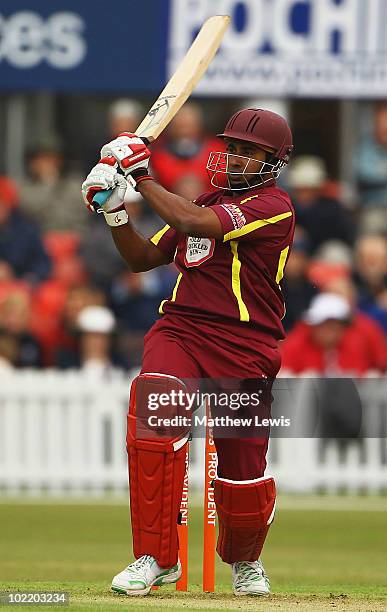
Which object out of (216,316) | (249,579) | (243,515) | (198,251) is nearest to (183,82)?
(198,251)

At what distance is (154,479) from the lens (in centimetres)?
641

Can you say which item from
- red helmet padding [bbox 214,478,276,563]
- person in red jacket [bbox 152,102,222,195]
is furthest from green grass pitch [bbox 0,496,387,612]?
person in red jacket [bbox 152,102,222,195]

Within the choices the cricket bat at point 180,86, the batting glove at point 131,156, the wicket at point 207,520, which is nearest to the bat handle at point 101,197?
the cricket bat at point 180,86

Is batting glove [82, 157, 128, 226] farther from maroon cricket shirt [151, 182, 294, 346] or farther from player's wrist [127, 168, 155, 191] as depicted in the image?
maroon cricket shirt [151, 182, 294, 346]

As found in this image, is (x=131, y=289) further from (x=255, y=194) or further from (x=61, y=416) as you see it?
(x=255, y=194)

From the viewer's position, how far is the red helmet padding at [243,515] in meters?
6.64

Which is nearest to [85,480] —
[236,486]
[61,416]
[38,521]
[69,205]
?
[61,416]

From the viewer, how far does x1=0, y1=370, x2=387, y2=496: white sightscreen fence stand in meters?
12.2

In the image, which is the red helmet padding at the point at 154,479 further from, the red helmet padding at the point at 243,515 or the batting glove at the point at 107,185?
the batting glove at the point at 107,185

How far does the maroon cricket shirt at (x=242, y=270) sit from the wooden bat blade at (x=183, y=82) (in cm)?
51

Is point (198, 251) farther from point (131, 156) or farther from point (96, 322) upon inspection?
point (96, 322)

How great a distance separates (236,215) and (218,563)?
3072 millimetres

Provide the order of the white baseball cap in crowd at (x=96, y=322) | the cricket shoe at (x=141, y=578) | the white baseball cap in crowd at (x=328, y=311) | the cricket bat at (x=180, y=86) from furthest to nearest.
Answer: the white baseball cap in crowd at (x=96, y=322) < the white baseball cap in crowd at (x=328, y=311) < the cricket bat at (x=180, y=86) < the cricket shoe at (x=141, y=578)

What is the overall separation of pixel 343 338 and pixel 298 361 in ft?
1.31
